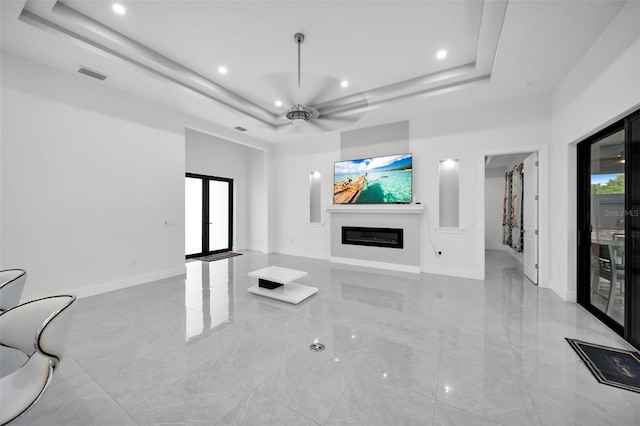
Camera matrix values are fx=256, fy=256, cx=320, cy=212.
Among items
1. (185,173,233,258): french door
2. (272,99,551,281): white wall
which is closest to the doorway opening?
(272,99,551,281): white wall

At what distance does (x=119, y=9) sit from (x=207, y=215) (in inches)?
197

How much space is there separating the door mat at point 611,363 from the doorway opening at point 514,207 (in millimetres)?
2190

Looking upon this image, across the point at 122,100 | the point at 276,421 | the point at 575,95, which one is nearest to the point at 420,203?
the point at 575,95

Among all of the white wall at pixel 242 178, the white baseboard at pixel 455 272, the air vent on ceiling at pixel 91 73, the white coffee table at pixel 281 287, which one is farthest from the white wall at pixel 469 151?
the air vent on ceiling at pixel 91 73

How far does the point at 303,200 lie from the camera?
6.94 metres

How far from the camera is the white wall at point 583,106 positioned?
2.31 metres

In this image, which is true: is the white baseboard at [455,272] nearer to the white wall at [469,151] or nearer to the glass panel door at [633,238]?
the white wall at [469,151]

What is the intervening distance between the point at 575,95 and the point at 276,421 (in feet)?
15.9

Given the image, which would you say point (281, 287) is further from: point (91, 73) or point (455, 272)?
point (91, 73)

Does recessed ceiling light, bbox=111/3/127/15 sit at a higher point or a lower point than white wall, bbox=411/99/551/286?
higher

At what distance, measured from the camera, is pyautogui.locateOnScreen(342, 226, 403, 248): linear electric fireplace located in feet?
17.9

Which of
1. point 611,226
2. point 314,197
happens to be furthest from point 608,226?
point 314,197

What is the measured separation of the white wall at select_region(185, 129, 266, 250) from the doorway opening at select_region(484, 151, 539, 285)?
608 cm

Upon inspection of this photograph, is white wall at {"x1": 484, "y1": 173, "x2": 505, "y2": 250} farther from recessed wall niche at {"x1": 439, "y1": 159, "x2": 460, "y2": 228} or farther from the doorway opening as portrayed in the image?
recessed wall niche at {"x1": 439, "y1": 159, "x2": 460, "y2": 228}
